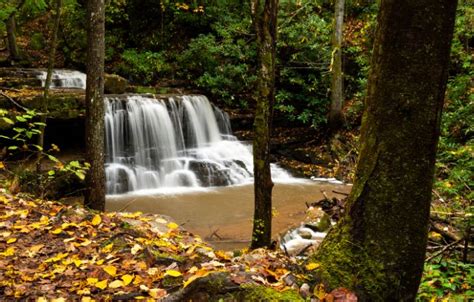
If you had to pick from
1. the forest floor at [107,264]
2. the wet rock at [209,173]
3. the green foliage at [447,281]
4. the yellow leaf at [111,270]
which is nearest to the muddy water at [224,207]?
the wet rock at [209,173]

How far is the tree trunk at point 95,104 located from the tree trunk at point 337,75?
851 cm

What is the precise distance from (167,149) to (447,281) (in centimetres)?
1026

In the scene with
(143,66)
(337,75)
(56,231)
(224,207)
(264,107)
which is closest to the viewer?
(56,231)

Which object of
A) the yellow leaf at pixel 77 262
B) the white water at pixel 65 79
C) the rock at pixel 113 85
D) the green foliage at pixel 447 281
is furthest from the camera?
the white water at pixel 65 79

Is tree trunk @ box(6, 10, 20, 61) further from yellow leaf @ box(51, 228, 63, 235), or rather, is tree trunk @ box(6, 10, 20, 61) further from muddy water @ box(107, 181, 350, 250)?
yellow leaf @ box(51, 228, 63, 235)

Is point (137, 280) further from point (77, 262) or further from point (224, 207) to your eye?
point (224, 207)

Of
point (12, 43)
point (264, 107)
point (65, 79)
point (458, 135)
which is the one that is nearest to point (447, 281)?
point (264, 107)

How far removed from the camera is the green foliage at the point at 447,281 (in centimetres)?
344

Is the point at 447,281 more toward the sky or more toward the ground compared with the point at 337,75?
more toward the ground

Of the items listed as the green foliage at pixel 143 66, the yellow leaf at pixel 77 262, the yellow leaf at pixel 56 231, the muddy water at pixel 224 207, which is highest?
the green foliage at pixel 143 66

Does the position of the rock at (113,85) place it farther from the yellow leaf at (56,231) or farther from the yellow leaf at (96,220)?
the yellow leaf at (56,231)

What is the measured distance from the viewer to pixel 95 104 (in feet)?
20.5

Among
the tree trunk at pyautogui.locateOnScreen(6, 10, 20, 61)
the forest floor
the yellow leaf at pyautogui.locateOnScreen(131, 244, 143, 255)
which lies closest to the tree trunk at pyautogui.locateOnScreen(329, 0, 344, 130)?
the forest floor

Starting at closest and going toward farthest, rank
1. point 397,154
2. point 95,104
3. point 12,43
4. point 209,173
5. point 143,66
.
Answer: point 397,154 < point 95,104 < point 209,173 < point 12,43 < point 143,66
